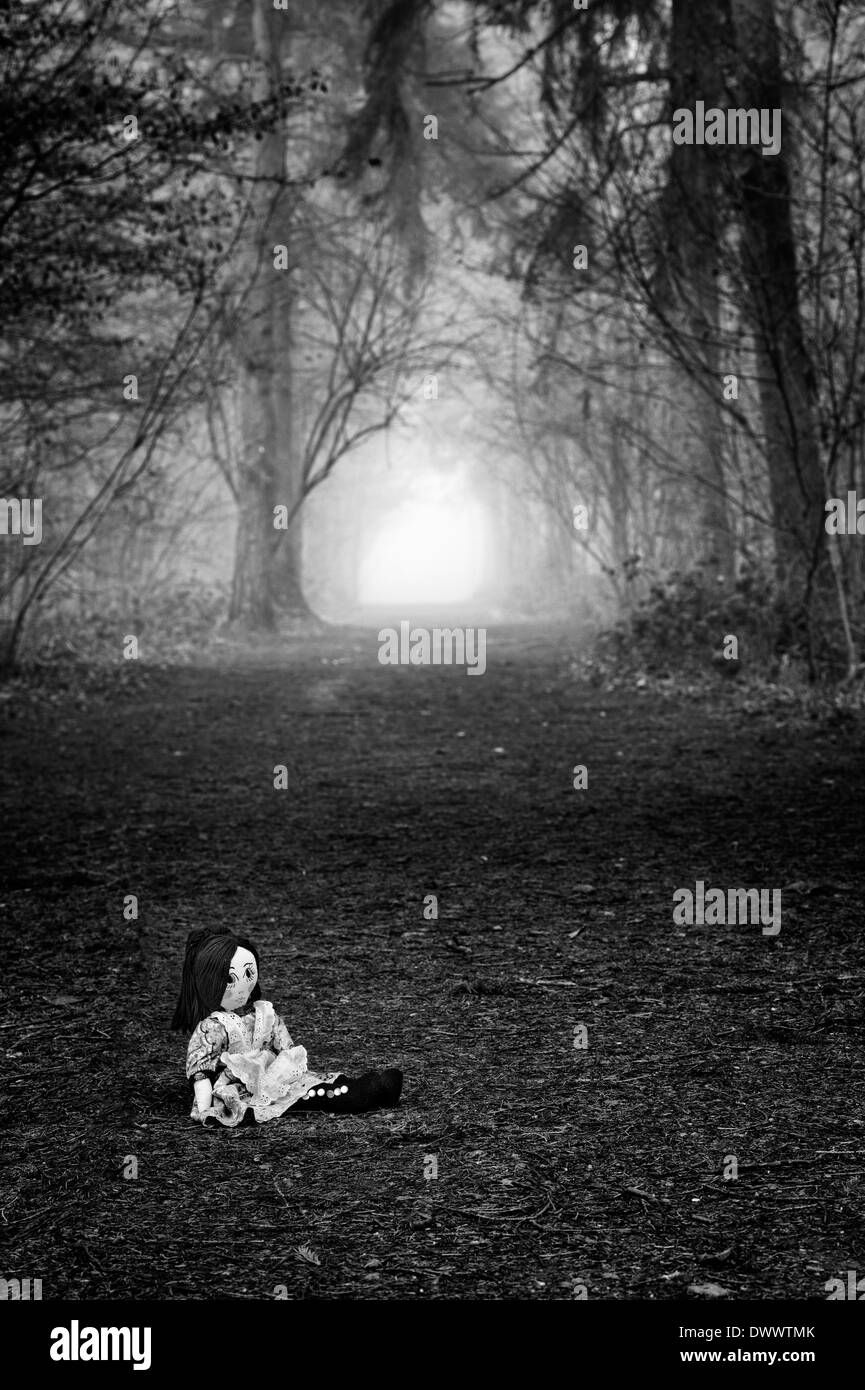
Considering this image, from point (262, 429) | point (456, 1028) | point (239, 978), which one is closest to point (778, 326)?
point (456, 1028)

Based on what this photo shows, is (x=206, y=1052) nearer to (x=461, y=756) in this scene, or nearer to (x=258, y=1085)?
(x=258, y=1085)

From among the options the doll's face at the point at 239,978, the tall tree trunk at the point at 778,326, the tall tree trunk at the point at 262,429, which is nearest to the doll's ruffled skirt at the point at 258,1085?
the doll's face at the point at 239,978

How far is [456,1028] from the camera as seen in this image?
355 cm

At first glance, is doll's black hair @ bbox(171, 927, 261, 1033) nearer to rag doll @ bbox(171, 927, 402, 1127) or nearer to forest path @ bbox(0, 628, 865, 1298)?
rag doll @ bbox(171, 927, 402, 1127)

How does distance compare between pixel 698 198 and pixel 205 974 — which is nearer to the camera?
pixel 205 974

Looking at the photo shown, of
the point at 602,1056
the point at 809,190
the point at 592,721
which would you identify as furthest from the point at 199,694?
the point at 602,1056

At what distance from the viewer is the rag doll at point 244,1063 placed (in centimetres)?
294

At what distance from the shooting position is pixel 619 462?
56.9 feet

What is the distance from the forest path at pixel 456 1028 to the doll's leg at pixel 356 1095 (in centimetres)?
5

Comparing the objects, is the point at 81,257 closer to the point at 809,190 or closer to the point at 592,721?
the point at 592,721

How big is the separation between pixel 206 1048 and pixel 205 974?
0.17 m

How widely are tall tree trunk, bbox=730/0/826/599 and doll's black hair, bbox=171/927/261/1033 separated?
733 centimetres

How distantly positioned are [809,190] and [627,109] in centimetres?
210

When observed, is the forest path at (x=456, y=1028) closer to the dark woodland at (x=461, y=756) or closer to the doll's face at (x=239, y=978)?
the dark woodland at (x=461, y=756)
